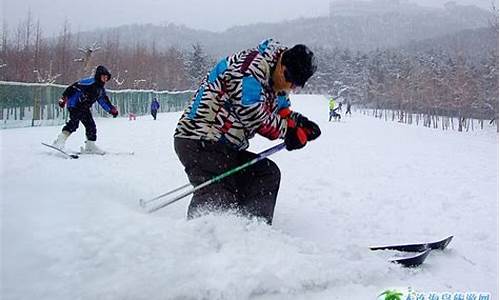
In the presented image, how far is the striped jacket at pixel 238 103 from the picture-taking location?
11.3ft

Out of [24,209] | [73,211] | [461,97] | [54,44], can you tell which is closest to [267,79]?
[73,211]

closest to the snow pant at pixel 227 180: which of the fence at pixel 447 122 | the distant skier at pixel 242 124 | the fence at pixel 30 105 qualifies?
the distant skier at pixel 242 124

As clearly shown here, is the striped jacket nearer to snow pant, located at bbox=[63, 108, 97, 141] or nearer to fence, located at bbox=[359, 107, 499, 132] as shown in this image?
snow pant, located at bbox=[63, 108, 97, 141]

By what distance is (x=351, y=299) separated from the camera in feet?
8.09

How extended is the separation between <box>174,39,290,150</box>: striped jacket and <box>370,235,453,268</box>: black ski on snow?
1.24 m

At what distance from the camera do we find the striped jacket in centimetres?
343

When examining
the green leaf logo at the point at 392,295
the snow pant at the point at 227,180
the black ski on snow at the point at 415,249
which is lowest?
the black ski on snow at the point at 415,249

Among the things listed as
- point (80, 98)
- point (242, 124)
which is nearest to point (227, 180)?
point (242, 124)

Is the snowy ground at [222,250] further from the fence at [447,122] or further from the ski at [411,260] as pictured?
the fence at [447,122]

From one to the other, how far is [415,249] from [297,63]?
168cm

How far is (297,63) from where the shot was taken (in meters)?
3.54

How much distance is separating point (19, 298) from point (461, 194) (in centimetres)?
585

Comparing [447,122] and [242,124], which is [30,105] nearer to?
[242,124]

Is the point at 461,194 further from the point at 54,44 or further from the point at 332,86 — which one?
the point at 332,86
